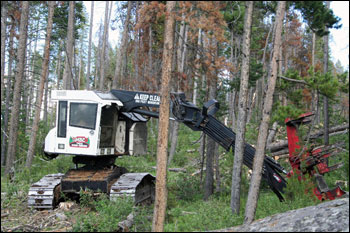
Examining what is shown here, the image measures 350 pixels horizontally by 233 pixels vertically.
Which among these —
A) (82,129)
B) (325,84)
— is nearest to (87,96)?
(82,129)

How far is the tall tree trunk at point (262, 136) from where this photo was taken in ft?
25.8

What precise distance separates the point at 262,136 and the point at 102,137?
4678 millimetres

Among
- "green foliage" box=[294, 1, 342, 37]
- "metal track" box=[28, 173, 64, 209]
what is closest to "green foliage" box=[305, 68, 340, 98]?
"green foliage" box=[294, 1, 342, 37]

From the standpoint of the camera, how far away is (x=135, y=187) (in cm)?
982

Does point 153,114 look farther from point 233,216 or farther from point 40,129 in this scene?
point 40,129

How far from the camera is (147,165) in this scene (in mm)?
18078

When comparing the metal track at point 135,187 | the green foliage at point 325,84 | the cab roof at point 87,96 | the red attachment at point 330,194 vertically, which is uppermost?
the green foliage at point 325,84

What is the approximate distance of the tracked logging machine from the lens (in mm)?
9789

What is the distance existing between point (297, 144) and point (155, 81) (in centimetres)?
1680

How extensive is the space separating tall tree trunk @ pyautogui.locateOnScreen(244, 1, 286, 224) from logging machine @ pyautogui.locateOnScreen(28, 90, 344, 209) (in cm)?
157

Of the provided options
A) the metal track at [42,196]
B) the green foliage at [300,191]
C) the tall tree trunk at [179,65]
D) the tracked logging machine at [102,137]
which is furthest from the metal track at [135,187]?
the tall tree trunk at [179,65]

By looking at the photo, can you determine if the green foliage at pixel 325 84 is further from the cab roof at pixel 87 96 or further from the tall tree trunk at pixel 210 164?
the cab roof at pixel 87 96

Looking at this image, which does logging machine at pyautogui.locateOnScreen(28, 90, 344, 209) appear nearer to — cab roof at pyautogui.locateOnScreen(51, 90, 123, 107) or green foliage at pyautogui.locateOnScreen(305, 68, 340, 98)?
cab roof at pyautogui.locateOnScreen(51, 90, 123, 107)

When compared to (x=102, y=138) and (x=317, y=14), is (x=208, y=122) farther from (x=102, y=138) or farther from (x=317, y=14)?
(x=317, y=14)
